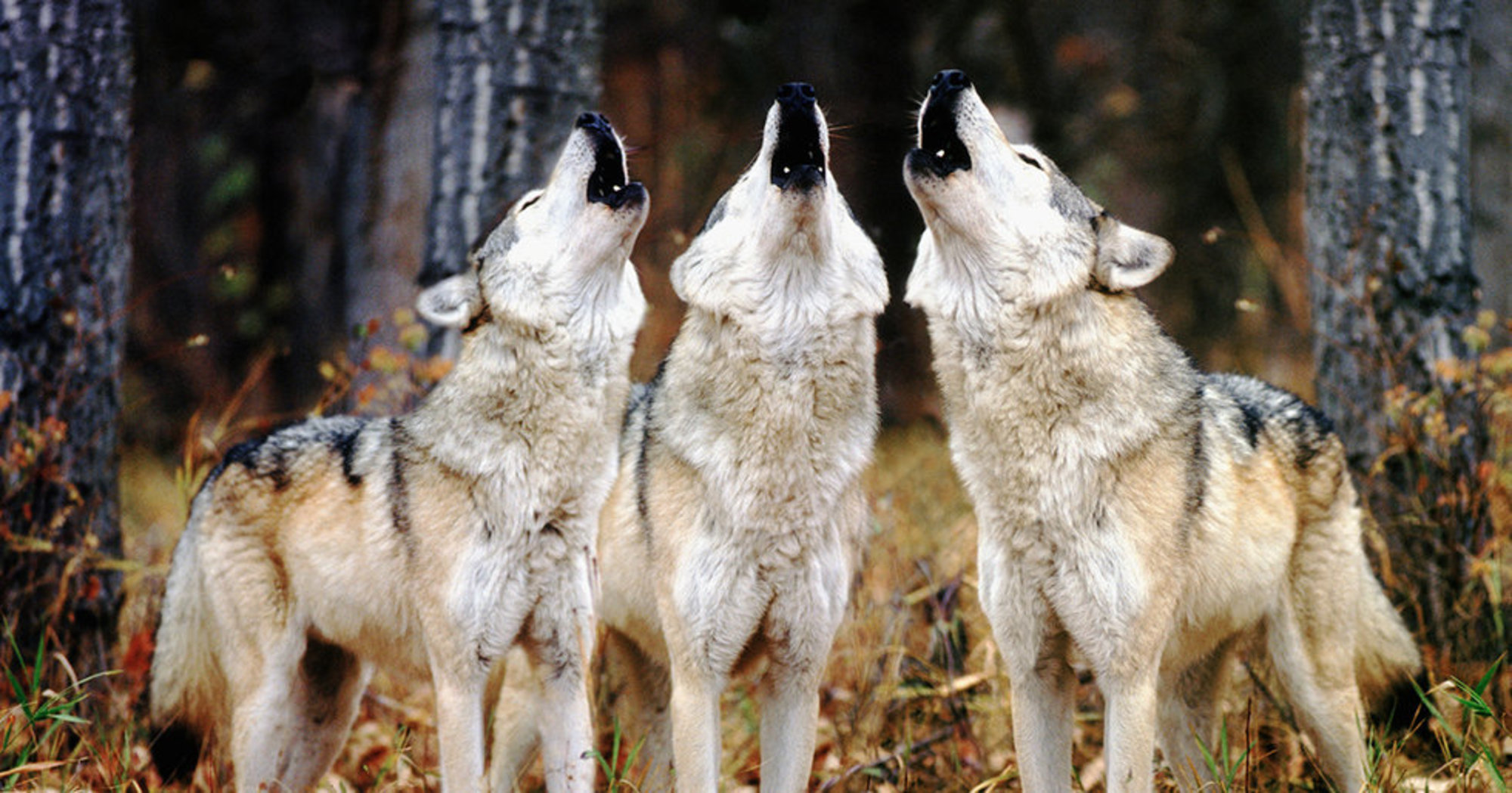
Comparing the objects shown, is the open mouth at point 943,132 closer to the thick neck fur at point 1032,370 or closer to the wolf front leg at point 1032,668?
the thick neck fur at point 1032,370

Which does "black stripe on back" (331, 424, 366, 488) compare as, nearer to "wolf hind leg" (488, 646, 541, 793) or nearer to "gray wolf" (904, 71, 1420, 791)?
"wolf hind leg" (488, 646, 541, 793)

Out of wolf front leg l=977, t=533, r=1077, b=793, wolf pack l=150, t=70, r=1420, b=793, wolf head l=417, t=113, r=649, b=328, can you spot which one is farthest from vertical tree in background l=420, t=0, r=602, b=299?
wolf front leg l=977, t=533, r=1077, b=793

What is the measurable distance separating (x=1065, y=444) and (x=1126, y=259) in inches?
24.8

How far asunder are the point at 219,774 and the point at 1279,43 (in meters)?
14.1

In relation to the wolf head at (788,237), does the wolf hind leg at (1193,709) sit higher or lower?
lower

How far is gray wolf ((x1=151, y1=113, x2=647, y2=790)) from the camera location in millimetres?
4176

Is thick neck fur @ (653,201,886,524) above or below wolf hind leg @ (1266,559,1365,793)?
above

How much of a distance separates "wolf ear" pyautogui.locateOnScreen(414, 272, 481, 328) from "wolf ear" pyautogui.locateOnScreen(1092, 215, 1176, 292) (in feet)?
6.71

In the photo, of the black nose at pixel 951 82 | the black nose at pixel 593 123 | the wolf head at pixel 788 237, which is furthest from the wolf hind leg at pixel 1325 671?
the black nose at pixel 593 123

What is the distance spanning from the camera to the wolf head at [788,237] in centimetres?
408

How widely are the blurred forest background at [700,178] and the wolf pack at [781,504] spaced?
0.76m

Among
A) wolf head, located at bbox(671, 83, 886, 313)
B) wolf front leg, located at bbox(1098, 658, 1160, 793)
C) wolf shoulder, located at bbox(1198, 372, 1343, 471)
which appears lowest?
wolf front leg, located at bbox(1098, 658, 1160, 793)

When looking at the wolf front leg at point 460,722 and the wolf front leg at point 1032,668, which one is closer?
the wolf front leg at point 1032,668

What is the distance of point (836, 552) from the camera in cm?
415
